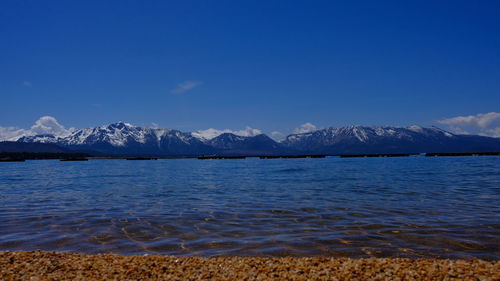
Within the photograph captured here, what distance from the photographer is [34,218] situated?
2016 centimetres

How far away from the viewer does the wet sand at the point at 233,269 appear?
28.2ft

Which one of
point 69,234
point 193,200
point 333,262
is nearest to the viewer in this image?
point 333,262

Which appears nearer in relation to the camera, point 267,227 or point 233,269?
point 233,269

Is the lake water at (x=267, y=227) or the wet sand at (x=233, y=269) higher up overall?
the wet sand at (x=233, y=269)

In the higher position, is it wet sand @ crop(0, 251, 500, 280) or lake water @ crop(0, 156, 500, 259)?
wet sand @ crop(0, 251, 500, 280)

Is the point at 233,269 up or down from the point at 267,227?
up

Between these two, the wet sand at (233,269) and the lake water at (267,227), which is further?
the lake water at (267,227)

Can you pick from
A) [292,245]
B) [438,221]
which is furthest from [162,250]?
[438,221]

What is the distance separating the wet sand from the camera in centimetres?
859

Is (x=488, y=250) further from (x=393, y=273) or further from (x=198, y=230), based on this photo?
(x=198, y=230)

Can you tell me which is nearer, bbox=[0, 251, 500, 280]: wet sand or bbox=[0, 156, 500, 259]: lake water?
bbox=[0, 251, 500, 280]: wet sand

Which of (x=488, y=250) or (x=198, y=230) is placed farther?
(x=198, y=230)

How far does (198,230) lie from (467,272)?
457 inches

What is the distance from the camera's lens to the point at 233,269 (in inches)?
384
